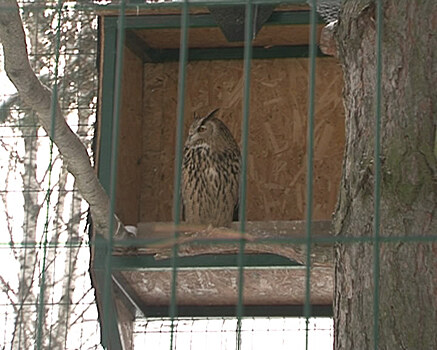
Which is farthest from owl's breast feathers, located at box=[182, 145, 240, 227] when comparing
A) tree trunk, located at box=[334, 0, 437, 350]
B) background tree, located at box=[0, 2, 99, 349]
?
tree trunk, located at box=[334, 0, 437, 350]

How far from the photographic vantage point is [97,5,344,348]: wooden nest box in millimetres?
5387

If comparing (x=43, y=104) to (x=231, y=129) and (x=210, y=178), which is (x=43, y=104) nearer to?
(x=210, y=178)

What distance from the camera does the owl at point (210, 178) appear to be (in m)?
5.49

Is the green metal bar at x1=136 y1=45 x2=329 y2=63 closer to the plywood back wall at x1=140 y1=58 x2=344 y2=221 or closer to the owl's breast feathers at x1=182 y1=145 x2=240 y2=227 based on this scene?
the plywood back wall at x1=140 y1=58 x2=344 y2=221

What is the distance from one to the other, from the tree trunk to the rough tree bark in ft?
2.77

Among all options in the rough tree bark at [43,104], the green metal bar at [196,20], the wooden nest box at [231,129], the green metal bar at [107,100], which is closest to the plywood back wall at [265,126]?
the wooden nest box at [231,129]

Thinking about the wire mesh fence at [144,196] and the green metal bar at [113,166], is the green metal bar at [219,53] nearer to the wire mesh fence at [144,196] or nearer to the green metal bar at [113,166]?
the wire mesh fence at [144,196]

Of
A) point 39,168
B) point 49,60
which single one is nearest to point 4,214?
point 39,168


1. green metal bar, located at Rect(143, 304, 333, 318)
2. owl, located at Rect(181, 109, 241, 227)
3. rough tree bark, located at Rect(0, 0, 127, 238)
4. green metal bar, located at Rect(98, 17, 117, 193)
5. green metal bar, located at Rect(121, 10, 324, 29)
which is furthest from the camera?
green metal bar, located at Rect(143, 304, 333, 318)

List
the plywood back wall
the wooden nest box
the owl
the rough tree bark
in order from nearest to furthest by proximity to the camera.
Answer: the rough tree bark, the wooden nest box, the owl, the plywood back wall

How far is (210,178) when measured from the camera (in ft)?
18.2

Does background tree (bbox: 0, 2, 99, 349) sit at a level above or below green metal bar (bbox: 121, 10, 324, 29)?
below

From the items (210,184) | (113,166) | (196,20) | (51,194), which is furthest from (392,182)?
(51,194)

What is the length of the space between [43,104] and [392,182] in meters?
1.10
